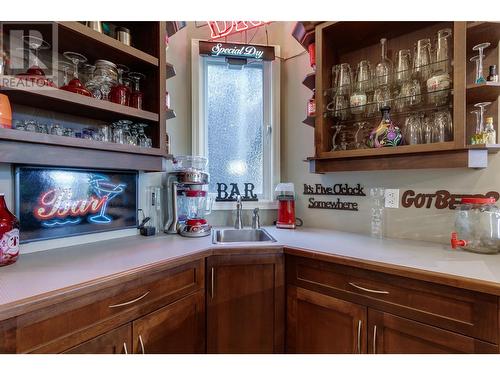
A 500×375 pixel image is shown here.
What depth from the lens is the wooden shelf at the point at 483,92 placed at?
1.21 m

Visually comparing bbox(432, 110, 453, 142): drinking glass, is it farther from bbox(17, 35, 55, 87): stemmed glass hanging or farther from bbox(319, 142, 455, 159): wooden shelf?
bbox(17, 35, 55, 87): stemmed glass hanging

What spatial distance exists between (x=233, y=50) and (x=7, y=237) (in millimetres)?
1797

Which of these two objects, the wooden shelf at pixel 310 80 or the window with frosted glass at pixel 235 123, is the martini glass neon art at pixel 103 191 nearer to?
the window with frosted glass at pixel 235 123

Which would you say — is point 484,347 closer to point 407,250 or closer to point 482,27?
point 407,250

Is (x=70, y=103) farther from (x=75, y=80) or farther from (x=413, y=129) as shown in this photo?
(x=413, y=129)

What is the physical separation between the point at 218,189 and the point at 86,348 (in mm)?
1404

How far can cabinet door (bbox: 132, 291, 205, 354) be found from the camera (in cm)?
108

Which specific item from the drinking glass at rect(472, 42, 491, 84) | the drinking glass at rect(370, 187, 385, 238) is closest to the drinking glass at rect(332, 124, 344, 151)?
the drinking glass at rect(370, 187, 385, 238)

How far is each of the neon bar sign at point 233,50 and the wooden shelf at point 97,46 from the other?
67 centimetres

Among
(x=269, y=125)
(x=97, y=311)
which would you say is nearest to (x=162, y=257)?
(x=97, y=311)

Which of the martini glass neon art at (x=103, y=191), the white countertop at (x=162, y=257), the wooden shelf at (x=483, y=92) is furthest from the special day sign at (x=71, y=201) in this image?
the wooden shelf at (x=483, y=92)

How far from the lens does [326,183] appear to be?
2.01 metres

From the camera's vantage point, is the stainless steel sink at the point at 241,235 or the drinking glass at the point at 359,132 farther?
the stainless steel sink at the point at 241,235

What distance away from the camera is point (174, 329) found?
3.98 ft
